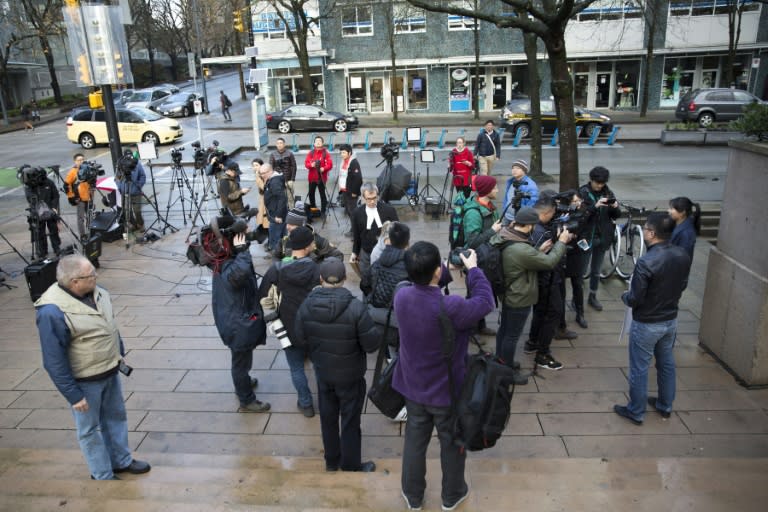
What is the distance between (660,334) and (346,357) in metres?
2.65

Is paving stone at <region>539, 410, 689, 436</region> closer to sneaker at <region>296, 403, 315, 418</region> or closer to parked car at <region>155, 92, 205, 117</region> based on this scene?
sneaker at <region>296, 403, 315, 418</region>

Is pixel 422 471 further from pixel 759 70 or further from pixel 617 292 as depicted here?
pixel 759 70

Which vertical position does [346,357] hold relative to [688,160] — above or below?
above

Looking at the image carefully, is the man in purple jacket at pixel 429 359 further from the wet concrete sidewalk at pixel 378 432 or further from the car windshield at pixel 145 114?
the car windshield at pixel 145 114

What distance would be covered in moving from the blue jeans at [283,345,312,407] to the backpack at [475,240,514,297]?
1.77 m

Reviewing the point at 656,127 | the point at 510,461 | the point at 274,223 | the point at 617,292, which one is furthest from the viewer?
the point at 656,127

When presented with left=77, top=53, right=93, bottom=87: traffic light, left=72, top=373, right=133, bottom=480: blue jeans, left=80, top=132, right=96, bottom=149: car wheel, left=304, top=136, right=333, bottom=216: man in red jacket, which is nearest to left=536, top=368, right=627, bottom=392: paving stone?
left=72, top=373, right=133, bottom=480: blue jeans

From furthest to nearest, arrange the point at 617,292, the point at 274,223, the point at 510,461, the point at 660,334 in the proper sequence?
the point at 274,223, the point at 617,292, the point at 660,334, the point at 510,461

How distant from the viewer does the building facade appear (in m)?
30.4

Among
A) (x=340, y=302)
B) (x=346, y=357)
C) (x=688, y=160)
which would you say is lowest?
(x=688, y=160)

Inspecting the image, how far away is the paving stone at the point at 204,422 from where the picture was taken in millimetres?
5344

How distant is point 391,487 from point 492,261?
7.13 feet

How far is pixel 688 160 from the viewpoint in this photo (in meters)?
18.1

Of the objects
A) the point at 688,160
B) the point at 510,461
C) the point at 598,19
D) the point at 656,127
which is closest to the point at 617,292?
the point at 510,461
